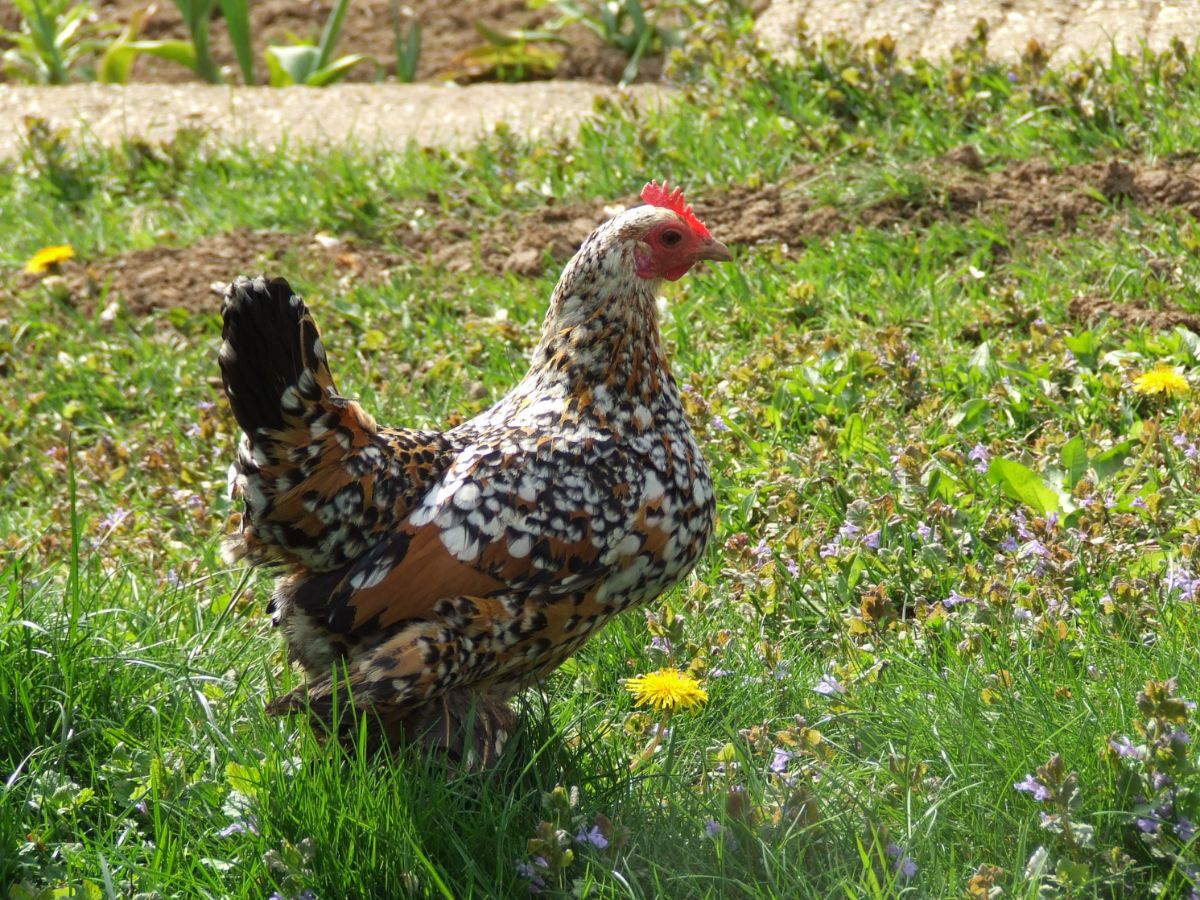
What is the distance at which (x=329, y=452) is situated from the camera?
3.23 meters

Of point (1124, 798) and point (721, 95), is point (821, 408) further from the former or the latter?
point (721, 95)

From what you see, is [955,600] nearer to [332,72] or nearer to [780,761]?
[780,761]

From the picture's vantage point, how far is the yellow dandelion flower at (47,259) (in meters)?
6.45

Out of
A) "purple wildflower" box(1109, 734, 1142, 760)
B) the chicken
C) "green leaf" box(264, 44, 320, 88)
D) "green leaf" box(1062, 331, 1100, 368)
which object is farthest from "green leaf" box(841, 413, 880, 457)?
"green leaf" box(264, 44, 320, 88)

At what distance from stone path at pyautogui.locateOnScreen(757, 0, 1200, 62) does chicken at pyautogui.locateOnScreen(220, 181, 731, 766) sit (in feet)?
12.4

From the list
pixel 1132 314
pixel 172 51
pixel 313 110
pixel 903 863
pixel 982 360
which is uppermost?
pixel 172 51

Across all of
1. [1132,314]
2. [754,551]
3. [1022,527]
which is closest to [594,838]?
[754,551]

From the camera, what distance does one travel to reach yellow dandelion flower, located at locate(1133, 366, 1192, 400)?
4.28m

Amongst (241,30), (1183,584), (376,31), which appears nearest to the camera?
(1183,584)

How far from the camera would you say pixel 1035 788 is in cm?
266

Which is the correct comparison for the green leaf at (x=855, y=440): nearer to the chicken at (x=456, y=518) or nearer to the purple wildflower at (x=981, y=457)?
the purple wildflower at (x=981, y=457)

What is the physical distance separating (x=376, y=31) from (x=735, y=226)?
15.8ft

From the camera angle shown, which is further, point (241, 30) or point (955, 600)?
point (241, 30)

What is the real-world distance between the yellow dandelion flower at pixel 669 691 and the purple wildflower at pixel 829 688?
0.27 metres
